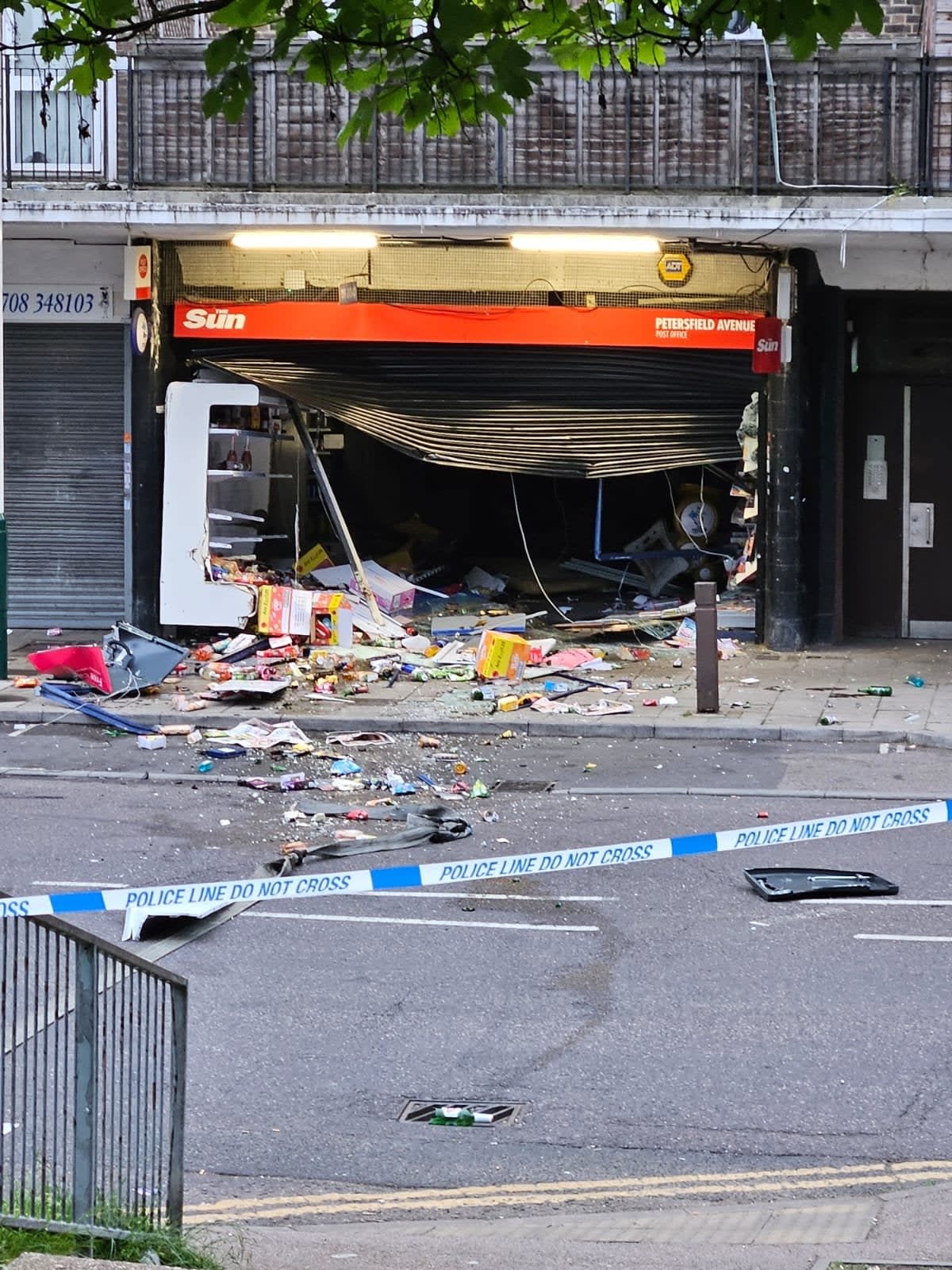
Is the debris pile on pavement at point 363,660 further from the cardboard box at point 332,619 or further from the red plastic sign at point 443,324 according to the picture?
the red plastic sign at point 443,324

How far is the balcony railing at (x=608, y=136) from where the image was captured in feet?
52.4

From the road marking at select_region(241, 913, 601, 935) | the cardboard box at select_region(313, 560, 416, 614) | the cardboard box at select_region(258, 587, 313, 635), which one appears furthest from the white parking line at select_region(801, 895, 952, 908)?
the cardboard box at select_region(313, 560, 416, 614)

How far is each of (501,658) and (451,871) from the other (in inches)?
326

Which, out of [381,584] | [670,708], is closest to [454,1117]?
[670,708]

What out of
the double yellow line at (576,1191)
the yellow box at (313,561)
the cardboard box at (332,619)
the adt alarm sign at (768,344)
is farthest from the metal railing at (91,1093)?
the yellow box at (313,561)

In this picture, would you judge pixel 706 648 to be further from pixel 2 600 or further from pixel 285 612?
pixel 2 600

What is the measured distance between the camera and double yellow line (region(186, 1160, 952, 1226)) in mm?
5246

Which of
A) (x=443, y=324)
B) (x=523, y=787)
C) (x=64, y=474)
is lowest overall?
(x=523, y=787)

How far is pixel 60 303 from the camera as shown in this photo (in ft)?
59.0

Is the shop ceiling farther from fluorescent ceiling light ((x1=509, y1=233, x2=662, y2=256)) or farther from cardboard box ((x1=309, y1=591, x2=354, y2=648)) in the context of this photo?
cardboard box ((x1=309, y1=591, x2=354, y2=648))

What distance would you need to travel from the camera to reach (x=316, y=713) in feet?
45.5

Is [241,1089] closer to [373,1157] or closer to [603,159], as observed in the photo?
[373,1157]

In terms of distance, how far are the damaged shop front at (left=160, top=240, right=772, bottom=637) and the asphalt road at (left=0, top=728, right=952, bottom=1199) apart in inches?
272

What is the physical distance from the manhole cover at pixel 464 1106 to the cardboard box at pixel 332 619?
10.6 meters
